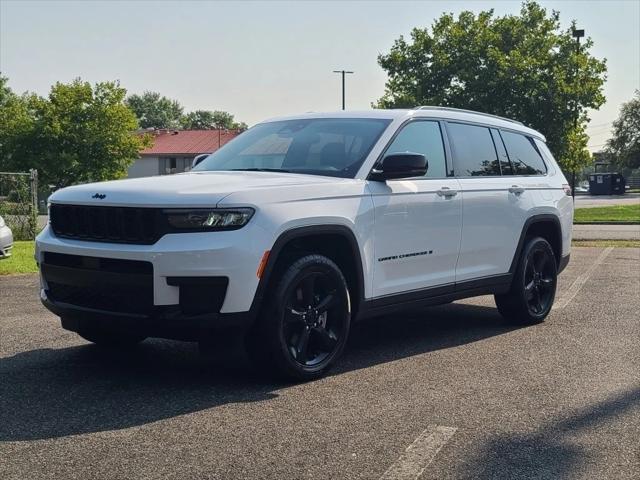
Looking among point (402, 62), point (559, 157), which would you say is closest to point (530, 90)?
point (559, 157)

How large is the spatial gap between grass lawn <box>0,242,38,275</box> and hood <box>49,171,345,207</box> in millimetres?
6684

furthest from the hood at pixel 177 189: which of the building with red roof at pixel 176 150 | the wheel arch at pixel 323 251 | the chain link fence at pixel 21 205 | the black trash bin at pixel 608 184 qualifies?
the black trash bin at pixel 608 184

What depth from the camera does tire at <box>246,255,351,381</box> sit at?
5.17 metres

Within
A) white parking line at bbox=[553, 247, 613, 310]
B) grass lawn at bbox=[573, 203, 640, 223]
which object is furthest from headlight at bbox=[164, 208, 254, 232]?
grass lawn at bbox=[573, 203, 640, 223]

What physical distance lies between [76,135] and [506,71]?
1036 inches

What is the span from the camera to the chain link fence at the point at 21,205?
18.9m

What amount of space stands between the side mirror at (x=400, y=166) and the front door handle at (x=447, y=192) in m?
0.57

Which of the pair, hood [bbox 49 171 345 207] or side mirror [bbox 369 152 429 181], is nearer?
hood [bbox 49 171 345 207]

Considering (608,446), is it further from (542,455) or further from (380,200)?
(380,200)

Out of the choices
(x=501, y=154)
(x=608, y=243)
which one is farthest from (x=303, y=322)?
(x=608, y=243)

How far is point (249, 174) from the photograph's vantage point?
5.98 m

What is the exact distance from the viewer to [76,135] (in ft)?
157

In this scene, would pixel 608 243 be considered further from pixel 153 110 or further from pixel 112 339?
pixel 153 110

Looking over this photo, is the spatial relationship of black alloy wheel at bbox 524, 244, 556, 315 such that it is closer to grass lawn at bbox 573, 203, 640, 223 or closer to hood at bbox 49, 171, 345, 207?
hood at bbox 49, 171, 345, 207
